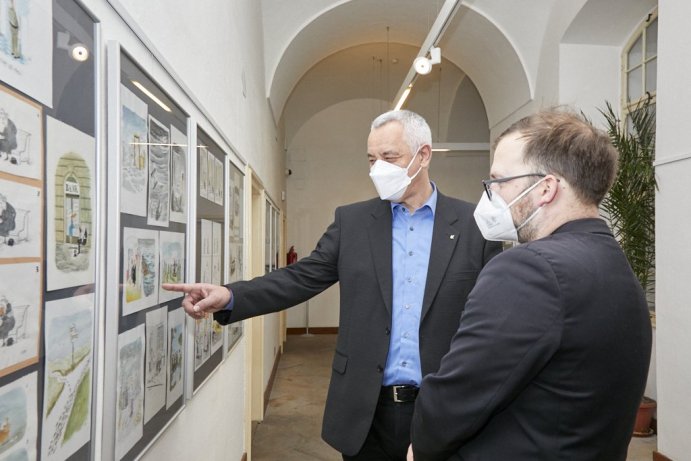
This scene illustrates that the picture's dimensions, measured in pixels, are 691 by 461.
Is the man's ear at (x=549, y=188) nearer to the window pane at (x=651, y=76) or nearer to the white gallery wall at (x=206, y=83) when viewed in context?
the white gallery wall at (x=206, y=83)

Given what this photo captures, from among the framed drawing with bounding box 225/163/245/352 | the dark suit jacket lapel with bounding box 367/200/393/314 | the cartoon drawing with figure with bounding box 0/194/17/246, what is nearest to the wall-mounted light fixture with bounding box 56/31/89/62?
the cartoon drawing with figure with bounding box 0/194/17/246

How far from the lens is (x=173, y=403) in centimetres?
180

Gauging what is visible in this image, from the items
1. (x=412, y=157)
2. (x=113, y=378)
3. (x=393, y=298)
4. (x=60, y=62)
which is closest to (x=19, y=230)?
(x=60, y=62)

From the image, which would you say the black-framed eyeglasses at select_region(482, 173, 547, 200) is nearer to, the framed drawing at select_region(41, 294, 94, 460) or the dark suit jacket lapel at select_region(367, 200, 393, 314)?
the dark suit jacket lapel at select_region(367, 200, 393, 314)

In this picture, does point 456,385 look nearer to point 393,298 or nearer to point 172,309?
point 393,298

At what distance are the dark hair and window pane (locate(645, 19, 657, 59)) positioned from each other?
198 inches

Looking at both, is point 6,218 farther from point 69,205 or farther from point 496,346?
point 496,346

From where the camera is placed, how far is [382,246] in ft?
6.28

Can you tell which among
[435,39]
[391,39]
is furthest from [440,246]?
[391,39]

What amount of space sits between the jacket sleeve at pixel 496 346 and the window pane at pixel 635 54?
550cm

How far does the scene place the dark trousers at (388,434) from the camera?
180 cm

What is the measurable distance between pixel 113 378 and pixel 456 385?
79 centimetres

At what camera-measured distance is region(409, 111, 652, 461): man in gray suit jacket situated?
39.1 inches

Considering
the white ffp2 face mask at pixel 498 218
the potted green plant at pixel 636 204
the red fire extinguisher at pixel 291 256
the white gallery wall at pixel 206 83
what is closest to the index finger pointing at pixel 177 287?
the white gallery wall at pixel 206 83
